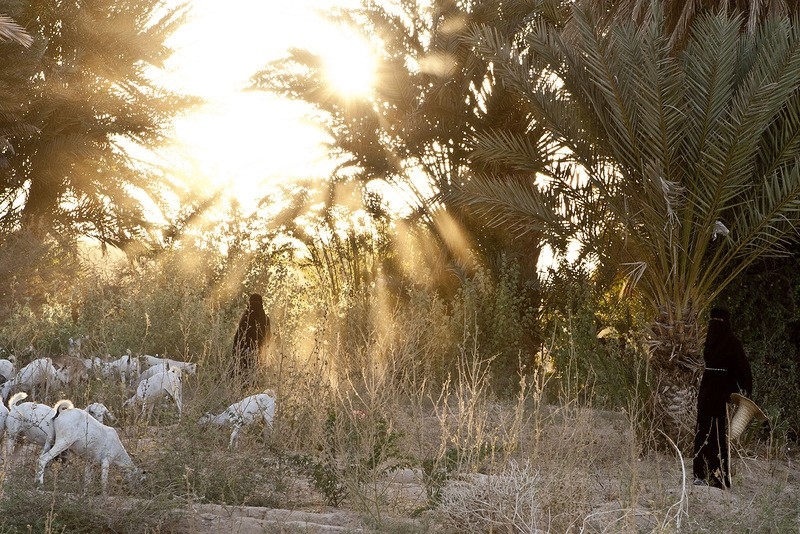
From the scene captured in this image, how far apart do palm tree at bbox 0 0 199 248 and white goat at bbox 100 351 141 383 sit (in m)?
9.37

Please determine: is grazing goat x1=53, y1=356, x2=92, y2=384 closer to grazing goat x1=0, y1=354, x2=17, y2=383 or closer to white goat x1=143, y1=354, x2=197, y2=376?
grazing goat x1=0, y1=354, x2=17, y2=383

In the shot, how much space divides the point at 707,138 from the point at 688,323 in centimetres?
188

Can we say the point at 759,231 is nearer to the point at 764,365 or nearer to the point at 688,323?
the point at 688,323

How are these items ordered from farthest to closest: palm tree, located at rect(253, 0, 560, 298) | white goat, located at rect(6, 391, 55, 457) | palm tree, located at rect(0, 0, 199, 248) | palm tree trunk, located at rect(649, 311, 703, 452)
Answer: palm tree, located at rect(0, 0, 199, 248), palm tree, located at rect(253, 0, 560, 298), palm tree trunk, located at rect(649, 311, 703, 452), white goat, located at rect(6, 391, 55, 457)

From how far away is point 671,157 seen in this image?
8.95 meters

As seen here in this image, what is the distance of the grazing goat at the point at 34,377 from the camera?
8.26m

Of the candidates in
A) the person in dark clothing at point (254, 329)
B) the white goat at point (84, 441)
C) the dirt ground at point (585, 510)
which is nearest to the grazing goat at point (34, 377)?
the white goat at point (84, 441)

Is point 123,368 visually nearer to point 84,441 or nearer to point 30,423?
point 30,423

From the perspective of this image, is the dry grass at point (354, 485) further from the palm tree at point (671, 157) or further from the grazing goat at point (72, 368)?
the palm tree at point (671, 157)

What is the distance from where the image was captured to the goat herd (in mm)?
5875

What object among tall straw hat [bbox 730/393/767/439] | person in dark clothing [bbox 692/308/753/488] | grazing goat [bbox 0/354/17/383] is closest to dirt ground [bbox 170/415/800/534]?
person in dark clothing [bbox 692/308/753/488]

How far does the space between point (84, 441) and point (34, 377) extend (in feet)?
9.33

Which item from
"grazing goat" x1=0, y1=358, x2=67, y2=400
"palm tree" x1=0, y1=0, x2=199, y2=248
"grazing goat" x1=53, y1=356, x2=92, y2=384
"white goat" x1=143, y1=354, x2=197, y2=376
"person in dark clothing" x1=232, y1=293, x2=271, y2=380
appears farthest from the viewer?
"palm tree" x1=0, y1=0, x2=199, y2=248

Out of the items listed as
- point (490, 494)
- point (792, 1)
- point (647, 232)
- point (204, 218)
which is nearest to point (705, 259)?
point (647, 232)
